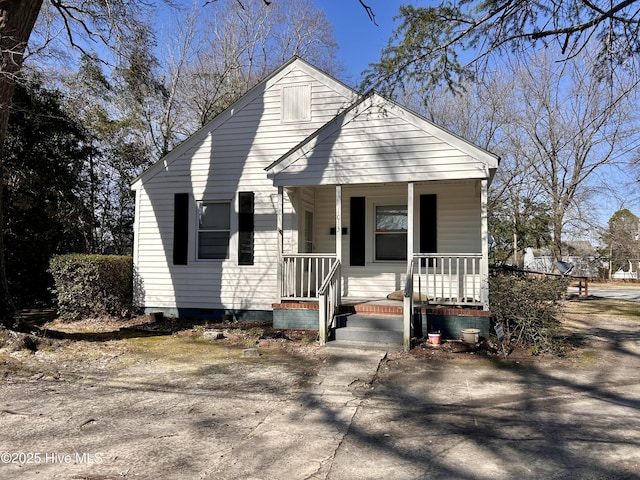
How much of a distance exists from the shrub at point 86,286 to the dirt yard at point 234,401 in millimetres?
1830

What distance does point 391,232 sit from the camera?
9438 mm

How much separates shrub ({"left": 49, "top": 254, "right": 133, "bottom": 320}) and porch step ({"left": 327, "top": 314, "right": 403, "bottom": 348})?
5.77m

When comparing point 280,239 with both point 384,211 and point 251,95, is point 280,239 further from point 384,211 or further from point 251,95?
point 251,95

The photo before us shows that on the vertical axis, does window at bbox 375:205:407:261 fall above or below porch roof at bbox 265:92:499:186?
below

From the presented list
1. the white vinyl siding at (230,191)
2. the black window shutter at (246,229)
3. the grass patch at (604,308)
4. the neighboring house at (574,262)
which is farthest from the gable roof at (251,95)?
the neighboring house at (574,262)

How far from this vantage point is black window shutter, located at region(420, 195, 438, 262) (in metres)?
8.94

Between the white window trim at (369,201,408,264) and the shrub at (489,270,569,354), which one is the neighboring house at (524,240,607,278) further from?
the shrub at (489,270,569,354)

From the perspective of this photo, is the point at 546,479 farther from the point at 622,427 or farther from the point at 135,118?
the point at 135,118

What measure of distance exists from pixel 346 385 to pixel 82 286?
7.37 metres

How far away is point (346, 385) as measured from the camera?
5.15m

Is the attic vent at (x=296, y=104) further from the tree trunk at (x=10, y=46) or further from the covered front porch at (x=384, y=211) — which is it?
the tree trunk at (x=10, y=46)

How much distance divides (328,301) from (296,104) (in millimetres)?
4630

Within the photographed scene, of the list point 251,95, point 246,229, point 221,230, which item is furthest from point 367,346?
point 251,95

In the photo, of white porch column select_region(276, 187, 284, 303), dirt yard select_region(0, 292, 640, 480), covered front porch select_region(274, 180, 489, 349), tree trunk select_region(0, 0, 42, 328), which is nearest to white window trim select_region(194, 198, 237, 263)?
covered front porch select_region(274, 180, 489, 349)
